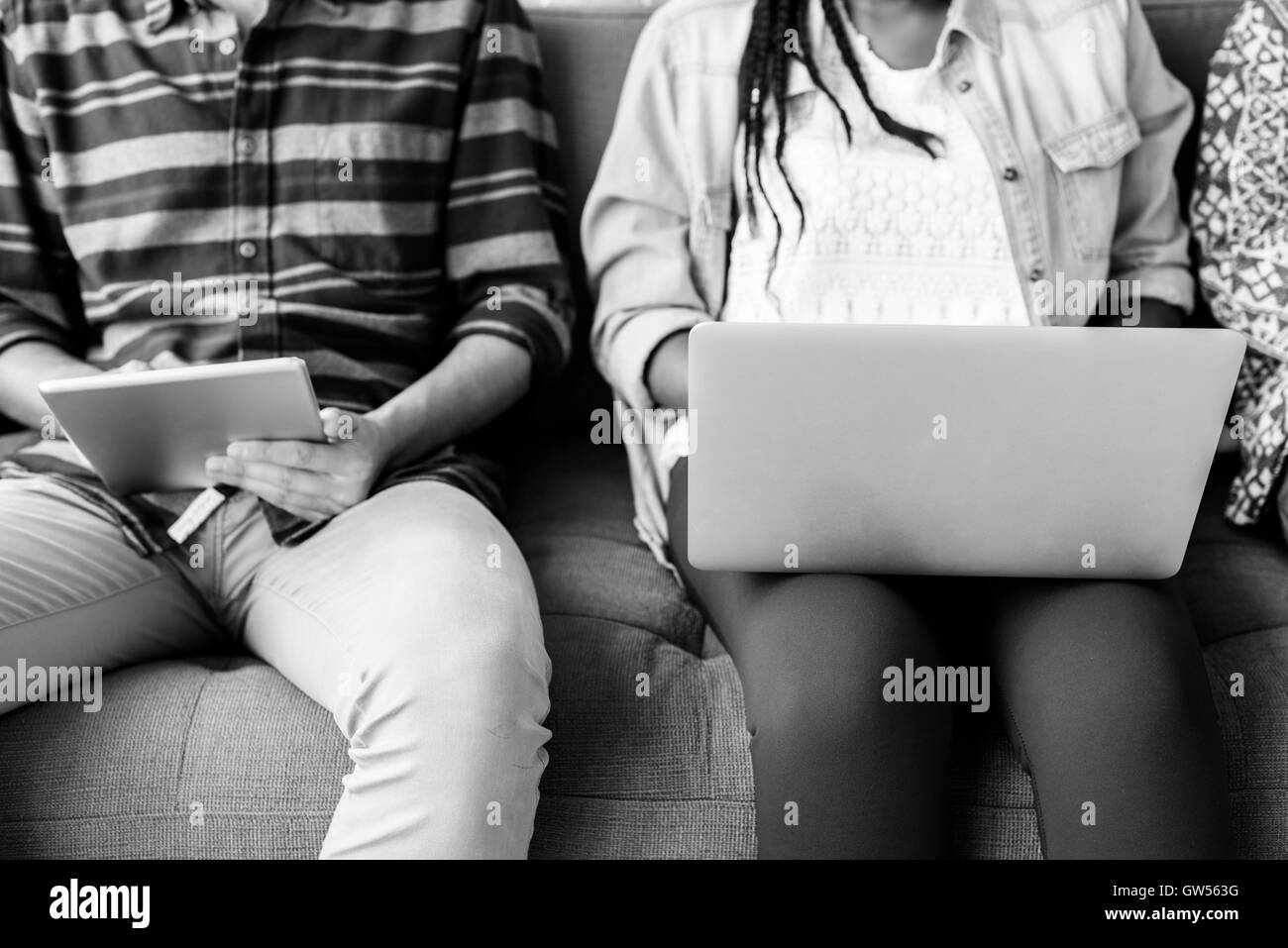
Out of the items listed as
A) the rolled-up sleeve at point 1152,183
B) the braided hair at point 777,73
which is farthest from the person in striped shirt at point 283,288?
the rolled-up sleeve at point 1152,183

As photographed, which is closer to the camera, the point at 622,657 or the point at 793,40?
the point at 622,657

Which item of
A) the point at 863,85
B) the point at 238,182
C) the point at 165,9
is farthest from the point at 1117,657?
the point at 165,9

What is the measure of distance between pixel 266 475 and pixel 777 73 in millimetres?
668

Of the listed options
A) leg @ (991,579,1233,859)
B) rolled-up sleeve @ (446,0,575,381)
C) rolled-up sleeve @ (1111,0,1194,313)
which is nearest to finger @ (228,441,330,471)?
rolled-up sleeve @ (446,0,575,381)

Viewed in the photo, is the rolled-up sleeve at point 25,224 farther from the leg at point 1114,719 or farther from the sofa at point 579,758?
the leg at point 1114,719

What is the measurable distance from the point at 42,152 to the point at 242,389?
50 cm

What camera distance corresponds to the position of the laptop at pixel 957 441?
777 mm

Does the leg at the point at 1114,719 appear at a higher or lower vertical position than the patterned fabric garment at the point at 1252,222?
lower

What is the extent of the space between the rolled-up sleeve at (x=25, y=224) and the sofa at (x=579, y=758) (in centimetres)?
44

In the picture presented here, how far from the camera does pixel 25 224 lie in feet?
3.96

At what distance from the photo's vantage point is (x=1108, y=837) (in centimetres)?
82

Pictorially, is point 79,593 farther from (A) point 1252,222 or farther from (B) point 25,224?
(A) point 1252,222
